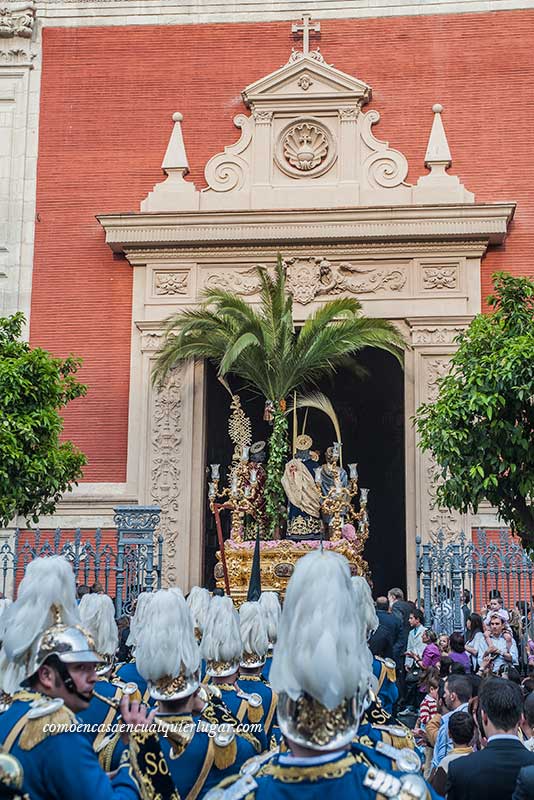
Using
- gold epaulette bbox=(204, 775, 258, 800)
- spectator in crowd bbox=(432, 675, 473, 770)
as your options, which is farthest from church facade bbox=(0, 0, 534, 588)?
gold epaulette bbox=(204, 775, 258, 800)

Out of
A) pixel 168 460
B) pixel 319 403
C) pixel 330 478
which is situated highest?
pixel 319 403

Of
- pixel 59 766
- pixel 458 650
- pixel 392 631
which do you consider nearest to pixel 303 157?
pixel 392 631

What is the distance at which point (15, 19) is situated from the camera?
21922 mm

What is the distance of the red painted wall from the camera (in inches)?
805

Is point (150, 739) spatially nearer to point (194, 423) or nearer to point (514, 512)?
point (514, 512)

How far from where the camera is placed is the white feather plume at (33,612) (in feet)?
12.6

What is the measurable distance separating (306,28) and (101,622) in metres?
17.2

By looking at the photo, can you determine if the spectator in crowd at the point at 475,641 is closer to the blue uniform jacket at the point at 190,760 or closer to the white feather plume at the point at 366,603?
the white feather plume at the point at 366,603

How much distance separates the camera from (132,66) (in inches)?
853

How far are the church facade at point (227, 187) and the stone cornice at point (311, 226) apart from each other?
0.04 meters

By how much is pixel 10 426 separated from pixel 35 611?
12.2m

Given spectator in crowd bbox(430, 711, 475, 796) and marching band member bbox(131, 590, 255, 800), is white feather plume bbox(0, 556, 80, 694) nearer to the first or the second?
marching band member bbox(131, 590, 255, 800)

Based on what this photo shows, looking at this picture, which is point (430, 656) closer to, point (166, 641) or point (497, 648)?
point (497, 648)

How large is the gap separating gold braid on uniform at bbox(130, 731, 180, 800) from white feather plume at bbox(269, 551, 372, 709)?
0.78 metres
